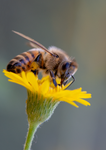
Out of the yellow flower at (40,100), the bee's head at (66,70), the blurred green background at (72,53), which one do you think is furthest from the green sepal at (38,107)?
the blurred green background at (72,53)

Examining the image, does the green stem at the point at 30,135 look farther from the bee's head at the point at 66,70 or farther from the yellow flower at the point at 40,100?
the bee's head at the point at 66,70

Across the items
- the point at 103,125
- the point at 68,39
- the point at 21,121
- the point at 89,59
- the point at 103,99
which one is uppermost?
the point at 68,39

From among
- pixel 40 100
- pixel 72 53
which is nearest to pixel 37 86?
pixel 40 100

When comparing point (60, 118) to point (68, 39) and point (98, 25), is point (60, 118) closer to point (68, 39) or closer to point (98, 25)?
point (68, 39)

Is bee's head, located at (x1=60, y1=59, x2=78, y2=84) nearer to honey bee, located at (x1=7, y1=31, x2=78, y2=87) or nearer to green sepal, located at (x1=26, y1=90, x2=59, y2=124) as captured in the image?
honey bee, located at (x1=7, y1=31, x2=78, y2=87)

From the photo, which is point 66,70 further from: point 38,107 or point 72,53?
point 72,53

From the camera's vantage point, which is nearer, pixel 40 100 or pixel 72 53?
pixel 40 100

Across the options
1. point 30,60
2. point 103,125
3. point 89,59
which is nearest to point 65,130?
point 103,125

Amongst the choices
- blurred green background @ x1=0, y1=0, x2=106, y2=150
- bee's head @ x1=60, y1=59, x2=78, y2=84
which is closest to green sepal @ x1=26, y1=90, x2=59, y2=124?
bee's head @ x1=60, y1=59, x2=78, y2=84
